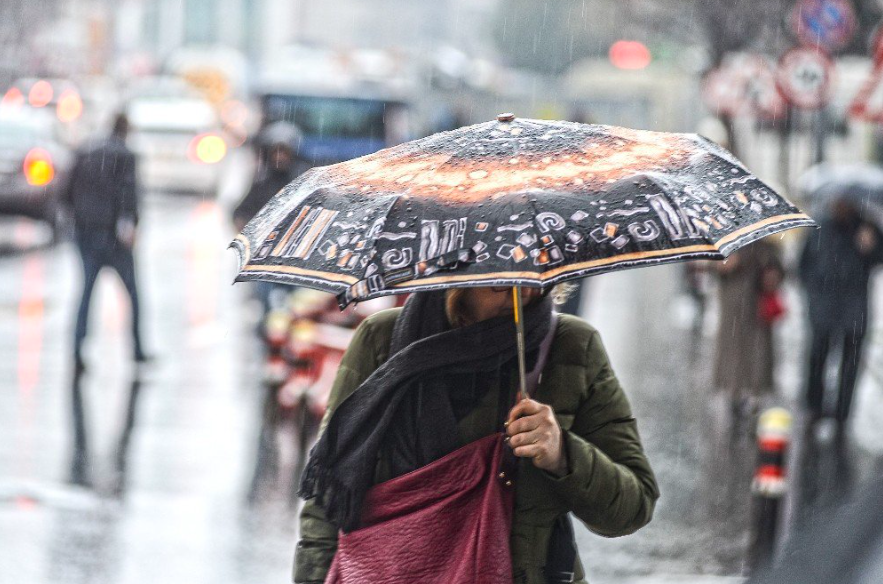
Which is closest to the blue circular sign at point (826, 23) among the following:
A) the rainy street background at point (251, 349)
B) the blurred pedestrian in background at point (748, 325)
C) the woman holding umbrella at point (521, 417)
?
the rainy street background at point (251, 349)

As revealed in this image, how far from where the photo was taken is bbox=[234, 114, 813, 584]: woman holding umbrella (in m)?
3.02

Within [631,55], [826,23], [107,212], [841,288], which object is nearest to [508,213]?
[841,288]

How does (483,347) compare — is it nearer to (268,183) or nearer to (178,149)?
(268,183)

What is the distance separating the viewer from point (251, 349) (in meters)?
13.1

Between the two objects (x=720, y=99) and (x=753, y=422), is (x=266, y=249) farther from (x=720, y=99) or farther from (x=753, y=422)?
(x=720, y=99)

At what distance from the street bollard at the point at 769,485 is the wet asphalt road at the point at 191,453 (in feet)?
1.12

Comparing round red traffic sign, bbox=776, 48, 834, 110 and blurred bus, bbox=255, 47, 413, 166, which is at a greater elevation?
round red traffic sign, bbox=776, 48, 834, 110

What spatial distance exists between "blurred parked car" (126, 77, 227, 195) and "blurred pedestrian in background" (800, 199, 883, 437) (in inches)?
757

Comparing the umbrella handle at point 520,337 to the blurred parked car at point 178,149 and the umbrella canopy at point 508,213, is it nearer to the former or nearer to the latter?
the umbrella canopy at point 508,213

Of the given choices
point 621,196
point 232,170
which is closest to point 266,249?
point 621,196

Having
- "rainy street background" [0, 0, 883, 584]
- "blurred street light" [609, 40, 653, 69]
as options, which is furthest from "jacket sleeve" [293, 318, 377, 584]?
"blurred street light" [609, 40, 653, 69]

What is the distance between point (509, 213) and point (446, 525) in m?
0.69

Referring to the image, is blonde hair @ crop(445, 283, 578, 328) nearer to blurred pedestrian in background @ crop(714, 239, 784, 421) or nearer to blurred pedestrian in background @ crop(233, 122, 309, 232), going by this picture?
blurred pedestrian in background @ crop(714, 239, 784, 421)

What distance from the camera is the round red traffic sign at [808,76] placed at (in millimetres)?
16172
